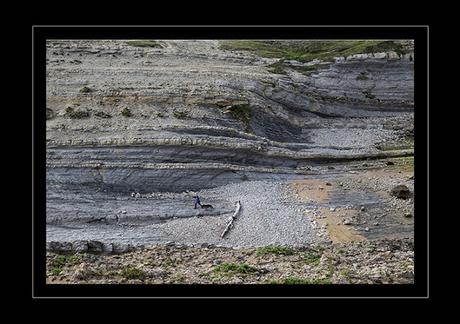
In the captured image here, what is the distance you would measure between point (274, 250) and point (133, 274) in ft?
11.1

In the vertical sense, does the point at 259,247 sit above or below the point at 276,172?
below

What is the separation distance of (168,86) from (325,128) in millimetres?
7171

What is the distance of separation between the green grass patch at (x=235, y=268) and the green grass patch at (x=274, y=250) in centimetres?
80

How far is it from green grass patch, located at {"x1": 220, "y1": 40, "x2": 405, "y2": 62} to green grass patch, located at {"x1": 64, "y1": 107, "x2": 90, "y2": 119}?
8809mm

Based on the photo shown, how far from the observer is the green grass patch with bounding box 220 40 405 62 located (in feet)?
72.2

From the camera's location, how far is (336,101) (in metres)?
22.0

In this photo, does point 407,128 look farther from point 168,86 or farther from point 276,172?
point 168,86

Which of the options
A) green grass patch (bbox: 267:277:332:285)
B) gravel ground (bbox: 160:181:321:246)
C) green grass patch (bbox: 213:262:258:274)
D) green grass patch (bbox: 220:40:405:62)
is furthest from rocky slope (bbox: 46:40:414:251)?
green grass patch (bbox: 267:277:332:285)

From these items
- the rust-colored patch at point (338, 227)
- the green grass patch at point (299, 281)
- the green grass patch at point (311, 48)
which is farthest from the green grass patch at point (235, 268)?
the green grass patch at point (311, 48)

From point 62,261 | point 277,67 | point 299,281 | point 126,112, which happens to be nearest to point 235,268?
point 299,281

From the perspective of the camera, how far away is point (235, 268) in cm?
1034

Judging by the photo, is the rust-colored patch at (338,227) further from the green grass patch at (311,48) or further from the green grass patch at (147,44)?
the green grass patch at (311,48)
